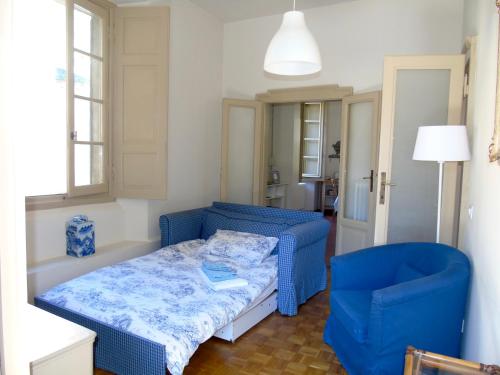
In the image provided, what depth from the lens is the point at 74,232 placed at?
3.37 meters

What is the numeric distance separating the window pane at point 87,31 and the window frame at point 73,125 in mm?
42

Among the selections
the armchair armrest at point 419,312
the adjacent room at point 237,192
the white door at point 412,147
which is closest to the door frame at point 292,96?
the adjacent room at point 237,192

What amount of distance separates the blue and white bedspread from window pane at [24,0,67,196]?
115cm

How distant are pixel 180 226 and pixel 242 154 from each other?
1.67 m

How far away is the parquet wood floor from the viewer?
8.08 feet

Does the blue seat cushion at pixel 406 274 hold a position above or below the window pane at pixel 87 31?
below

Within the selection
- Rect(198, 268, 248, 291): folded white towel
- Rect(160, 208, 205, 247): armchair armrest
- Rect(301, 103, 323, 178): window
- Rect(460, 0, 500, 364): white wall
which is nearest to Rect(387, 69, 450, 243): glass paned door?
Rect(460, 0, 500, 364): white wall

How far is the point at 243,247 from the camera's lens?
11.5 feet

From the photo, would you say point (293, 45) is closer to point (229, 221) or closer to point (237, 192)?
point (229, 221)

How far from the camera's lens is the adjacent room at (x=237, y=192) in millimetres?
1979

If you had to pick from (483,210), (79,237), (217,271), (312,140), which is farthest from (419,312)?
(312,140)

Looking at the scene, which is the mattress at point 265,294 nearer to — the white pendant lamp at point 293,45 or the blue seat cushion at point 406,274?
the blue seat cushion at point 406,274

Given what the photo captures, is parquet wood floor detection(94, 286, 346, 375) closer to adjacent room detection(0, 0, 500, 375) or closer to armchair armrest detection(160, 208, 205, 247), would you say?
adjacent room detection(0, 0, 500, 375)

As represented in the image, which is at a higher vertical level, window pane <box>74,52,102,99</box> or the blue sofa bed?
window pane <box>74,52,102,99</box>
